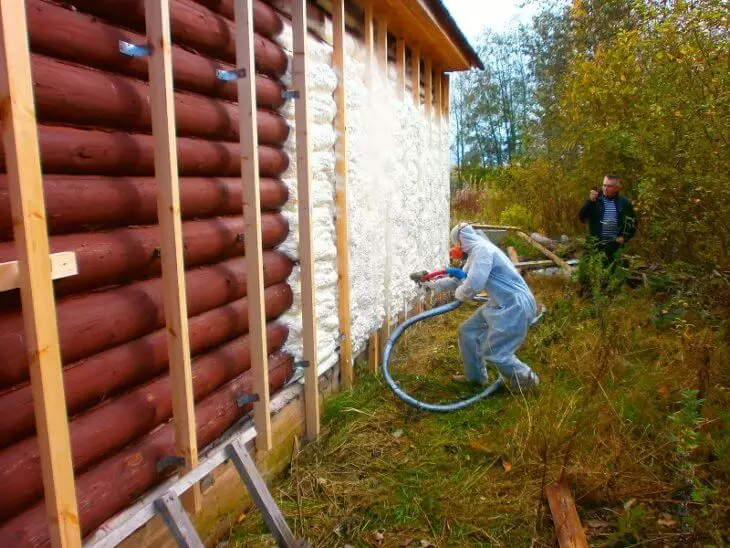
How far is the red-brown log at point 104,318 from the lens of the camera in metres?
1.86

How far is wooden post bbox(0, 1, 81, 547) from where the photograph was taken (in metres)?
1.53

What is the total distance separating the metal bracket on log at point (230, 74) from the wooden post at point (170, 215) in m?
0.50

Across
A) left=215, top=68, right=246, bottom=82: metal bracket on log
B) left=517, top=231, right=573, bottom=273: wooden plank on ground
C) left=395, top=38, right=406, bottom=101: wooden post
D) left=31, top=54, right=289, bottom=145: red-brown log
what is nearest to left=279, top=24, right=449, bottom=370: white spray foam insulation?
left=395, top=38, right=406, bottom=101: wooden post

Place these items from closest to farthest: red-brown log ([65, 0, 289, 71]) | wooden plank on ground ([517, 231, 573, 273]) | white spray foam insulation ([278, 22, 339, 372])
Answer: red-brown log ([65, 0, 289, 71]) < white spray foam insulation ([278, 22, 339, 372]) < wooden plank on ground ([517, 231, 573, 273])

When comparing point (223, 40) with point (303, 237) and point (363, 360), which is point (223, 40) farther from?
point (363, 360)

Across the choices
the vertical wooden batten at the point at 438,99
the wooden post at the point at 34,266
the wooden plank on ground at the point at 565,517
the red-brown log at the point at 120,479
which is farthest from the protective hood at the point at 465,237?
the wooden post at the point at 34,266

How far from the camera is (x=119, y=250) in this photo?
2264 mm

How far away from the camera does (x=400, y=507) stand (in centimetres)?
323

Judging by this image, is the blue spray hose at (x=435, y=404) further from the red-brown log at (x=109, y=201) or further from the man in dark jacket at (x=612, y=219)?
the man in dark jacket at (x=612, y=219)

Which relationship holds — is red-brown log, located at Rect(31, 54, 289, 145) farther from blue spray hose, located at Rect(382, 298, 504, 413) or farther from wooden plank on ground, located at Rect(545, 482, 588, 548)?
wooden plank on ground, located at Rect(545, 482, 588, 548)

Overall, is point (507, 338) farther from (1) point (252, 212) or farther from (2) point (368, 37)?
(2) point (368, 37)

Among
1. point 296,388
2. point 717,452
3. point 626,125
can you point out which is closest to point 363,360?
point 296,388

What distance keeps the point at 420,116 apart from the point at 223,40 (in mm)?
3837

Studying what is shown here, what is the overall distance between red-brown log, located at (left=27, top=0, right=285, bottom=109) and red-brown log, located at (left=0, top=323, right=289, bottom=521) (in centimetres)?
137
